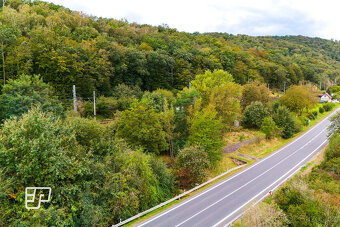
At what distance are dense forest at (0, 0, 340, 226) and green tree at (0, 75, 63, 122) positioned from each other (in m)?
0.11

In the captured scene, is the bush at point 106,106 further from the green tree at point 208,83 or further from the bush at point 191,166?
the bush at point 191,166

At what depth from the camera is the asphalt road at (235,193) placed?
17.3 m

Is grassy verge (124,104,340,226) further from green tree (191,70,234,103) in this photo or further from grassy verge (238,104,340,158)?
green tree (191,70,234,103)

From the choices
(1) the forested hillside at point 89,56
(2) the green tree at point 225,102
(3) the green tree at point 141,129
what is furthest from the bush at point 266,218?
(1) the forested hillside at point 89,56

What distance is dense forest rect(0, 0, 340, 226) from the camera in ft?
48.3

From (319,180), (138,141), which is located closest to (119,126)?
(138,141)

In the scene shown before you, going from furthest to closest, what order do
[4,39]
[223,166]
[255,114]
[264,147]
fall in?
[255,114] → [264,147] → [4,39] → [223,166]

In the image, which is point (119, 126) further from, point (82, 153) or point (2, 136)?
point (2, 136)

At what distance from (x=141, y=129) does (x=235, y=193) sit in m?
12.4

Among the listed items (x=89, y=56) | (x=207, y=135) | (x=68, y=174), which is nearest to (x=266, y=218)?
Result: (x=68, y=174)

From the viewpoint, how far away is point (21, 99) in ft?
76.6

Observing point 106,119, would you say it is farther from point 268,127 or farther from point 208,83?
point 268,127

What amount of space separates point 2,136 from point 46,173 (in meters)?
4.34

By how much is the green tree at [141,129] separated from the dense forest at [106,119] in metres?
0.12
